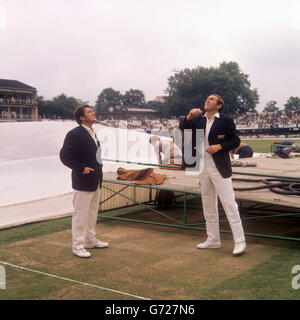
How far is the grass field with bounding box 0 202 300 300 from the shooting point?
3992 millimetres

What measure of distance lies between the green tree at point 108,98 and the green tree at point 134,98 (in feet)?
4.76

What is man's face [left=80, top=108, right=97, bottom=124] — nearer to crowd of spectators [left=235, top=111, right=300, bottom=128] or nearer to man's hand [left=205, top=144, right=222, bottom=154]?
man's hand [left=205, top=144, right=222, bottom=154]

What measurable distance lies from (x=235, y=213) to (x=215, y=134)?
92 cm

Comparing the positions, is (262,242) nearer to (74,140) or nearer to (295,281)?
(295,281)

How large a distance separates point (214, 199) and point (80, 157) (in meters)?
1.68

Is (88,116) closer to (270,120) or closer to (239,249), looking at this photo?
(239,249)

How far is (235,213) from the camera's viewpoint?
4961 millimetres

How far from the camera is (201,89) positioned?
288ft

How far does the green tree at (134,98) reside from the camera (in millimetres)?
100375

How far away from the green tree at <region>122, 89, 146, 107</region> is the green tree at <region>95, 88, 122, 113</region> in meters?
1.45

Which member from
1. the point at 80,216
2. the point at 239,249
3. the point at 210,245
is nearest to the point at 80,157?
the point at 80,216

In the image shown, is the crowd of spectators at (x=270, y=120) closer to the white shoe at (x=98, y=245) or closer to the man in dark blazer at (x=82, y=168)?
the white shoe at (x=98, y=245)

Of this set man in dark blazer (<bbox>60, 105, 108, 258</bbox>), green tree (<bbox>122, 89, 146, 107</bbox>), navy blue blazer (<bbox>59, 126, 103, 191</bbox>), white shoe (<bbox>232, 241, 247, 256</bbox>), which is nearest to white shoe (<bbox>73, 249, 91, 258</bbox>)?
man in dark blazer (<bbox>60, 105, 108, 258</bbox>)

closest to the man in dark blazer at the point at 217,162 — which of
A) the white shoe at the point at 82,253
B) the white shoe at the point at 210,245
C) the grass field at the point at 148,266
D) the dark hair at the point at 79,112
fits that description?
the white shoe at the point at 210,245
